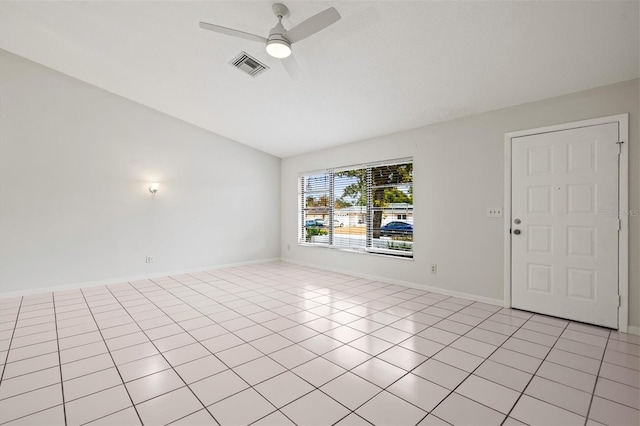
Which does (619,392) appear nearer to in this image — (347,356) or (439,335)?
(439,335)

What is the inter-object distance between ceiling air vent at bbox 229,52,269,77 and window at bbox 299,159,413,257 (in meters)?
2.56

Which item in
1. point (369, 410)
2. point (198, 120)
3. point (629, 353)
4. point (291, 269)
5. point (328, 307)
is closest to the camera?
point (369, 410)

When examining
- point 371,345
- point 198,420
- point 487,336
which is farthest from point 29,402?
point 487,336

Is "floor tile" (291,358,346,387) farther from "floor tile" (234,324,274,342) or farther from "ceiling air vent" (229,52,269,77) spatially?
"ceiling air vent" (229,52,269,77)

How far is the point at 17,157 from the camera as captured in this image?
419 centimetres

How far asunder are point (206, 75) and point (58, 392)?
144 inches

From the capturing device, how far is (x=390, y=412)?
1.85 m

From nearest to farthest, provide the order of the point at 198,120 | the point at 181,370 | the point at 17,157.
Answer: the point at 181,370 → the point at 17,157 → the point at 198,120

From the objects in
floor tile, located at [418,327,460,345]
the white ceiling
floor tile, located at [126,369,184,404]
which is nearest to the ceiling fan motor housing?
the white ceiling

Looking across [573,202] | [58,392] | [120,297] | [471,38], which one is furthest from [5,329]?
[573,202]

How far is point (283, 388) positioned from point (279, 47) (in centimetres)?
274

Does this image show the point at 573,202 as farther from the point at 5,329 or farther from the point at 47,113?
the point at 47,113

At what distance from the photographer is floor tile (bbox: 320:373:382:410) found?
6.43ft

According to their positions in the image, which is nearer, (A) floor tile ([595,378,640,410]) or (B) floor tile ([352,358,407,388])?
(A) floor tile ([595,378,640,410])
